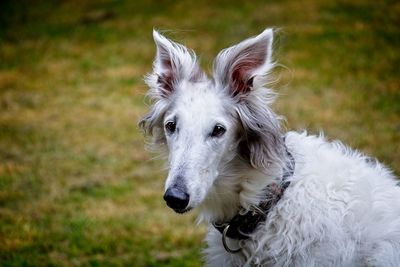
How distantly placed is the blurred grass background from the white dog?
652 mm

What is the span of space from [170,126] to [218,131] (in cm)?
31

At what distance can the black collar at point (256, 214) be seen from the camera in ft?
11.9

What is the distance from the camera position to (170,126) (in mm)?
3631

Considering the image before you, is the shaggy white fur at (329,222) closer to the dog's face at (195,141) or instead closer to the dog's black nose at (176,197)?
the dog's face at (195,141)

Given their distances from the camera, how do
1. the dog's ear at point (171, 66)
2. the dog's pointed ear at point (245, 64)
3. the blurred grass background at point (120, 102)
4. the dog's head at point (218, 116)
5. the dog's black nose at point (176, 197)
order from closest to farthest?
1. the dog's black nose at point (176, 197)
2. the dog's head at point (218, 116)
3. the dog's pointed ear at point (245, 64)
4. the dog's ear at point (171, 66)
5. the blurred grass background at point (120, 102)

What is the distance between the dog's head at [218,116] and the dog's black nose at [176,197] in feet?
0.09

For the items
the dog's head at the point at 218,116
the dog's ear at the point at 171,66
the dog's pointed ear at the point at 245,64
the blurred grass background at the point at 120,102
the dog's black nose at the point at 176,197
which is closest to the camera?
the dog's black nose at the point at 176,197

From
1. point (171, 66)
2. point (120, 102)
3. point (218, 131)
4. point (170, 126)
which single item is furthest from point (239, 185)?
point (120, 102)

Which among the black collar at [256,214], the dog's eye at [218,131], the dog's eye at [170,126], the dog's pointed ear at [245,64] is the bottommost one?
the black collar at [256,214]

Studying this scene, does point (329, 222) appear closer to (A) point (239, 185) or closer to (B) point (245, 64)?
(A) point (239, 185)

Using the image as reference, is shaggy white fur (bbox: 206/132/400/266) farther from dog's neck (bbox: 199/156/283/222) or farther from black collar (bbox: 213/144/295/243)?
dog's neck (bbox: 199/156/283/222)

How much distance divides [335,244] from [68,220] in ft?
11.6

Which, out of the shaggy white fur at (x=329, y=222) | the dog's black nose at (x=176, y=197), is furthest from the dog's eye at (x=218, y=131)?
the shaggy white fur at (x=329, y=222)

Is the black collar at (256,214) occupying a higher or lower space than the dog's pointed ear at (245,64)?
lower
